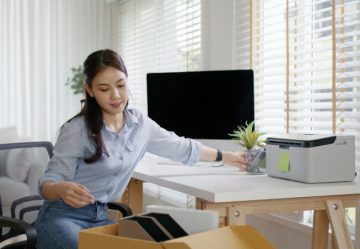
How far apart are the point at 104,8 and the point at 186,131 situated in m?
2.80

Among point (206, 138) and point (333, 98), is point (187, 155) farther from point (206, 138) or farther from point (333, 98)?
point (333, 98)

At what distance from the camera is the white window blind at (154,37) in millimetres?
3637

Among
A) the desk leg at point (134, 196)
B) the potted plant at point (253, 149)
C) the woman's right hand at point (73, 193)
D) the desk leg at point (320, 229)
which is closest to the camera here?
the woman's right hand at point (73, 193)

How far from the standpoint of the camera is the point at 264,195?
1837 millimetres

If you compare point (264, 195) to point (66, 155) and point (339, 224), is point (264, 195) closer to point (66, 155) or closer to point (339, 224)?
point (339, 224)

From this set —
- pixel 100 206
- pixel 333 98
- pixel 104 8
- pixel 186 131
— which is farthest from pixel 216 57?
pixel 104 8

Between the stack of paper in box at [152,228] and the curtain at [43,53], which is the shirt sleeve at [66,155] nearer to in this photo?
the stack of paper in box at [152,228]

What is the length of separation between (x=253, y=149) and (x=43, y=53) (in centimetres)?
315

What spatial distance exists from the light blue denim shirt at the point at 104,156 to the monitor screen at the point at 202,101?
1.95 ft

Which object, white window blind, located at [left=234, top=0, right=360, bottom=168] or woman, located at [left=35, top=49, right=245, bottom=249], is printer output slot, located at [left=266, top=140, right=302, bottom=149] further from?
woman, located at [left=35, top=49, right=245, bottom=249]

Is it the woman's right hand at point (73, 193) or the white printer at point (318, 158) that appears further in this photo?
the white printer at point (318, 158)

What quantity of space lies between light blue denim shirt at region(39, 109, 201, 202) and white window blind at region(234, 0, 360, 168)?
0.91 meters

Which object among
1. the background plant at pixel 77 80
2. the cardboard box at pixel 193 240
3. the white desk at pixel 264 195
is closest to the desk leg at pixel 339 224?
the white desk at pixel 264 195

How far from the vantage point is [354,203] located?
202 cm
